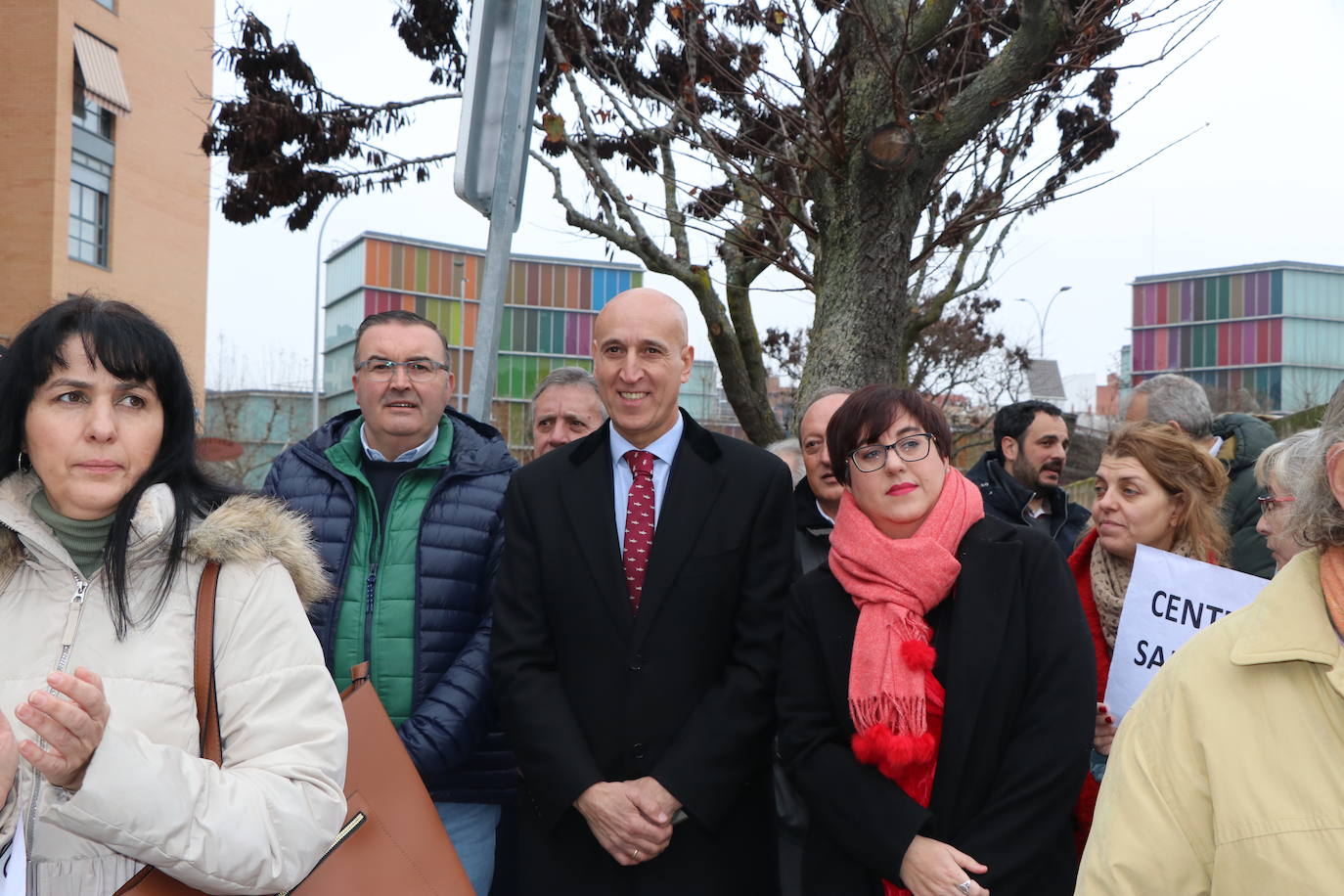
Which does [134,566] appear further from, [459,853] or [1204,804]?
[1204,804]

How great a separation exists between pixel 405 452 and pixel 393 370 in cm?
29

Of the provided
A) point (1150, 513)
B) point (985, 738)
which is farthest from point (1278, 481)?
point (985, 738)

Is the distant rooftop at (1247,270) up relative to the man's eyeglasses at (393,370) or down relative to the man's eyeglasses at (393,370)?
up

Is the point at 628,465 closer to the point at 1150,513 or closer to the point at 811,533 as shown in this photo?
the point at 811,533

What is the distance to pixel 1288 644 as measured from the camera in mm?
1849

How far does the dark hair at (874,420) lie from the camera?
332 centimetres

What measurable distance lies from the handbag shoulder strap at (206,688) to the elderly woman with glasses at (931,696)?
Result: 158cm

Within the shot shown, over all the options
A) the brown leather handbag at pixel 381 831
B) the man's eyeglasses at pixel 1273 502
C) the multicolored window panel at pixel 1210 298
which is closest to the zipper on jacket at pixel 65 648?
the brown leather handbag at pixel 381 831

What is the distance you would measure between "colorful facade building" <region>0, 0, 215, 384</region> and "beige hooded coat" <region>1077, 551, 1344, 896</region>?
22.9 meters

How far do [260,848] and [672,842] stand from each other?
1523mm

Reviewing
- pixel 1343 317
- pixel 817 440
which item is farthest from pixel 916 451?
pixel 1343 317

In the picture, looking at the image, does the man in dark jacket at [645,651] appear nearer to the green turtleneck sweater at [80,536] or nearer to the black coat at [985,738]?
the black coat at [985,738]

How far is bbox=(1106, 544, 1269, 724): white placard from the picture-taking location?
3439mm

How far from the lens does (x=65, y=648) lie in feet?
7.30
